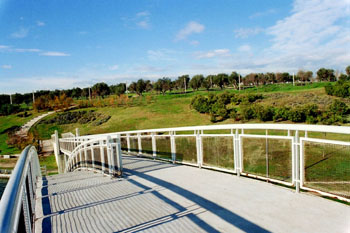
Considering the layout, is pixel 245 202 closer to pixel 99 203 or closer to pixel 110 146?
pixel 99 203

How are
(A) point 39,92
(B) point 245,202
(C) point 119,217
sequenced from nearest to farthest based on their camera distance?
(C) point 119,217 < (B) point 245,202 < (A) point 39,92

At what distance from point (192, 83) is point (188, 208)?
68.1 m

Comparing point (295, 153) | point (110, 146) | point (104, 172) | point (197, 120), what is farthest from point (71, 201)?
point (197, 120)

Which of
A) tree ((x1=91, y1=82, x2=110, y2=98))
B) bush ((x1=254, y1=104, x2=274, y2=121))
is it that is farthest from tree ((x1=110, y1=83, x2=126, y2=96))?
bush ((x1=254, y1=104, x2=274, y2=121))

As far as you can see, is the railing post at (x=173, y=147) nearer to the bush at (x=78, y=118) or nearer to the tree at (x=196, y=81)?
the bush at (x=78, y=118)

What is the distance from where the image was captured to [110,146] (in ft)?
24.4

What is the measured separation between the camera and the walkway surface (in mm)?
3730

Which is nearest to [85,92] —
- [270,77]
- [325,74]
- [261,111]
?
[270,77]

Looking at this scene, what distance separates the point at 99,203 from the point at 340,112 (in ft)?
107

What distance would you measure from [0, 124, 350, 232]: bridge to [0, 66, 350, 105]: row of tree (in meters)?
59.5

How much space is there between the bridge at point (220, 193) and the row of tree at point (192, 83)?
59489 millimetres

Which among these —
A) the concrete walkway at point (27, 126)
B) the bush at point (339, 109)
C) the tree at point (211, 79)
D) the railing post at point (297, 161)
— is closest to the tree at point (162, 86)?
the tree at point (211, 79)

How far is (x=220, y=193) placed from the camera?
204 inches

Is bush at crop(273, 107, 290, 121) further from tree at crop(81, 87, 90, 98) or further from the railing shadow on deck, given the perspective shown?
tree at crop(81, 87, 90, 98)
